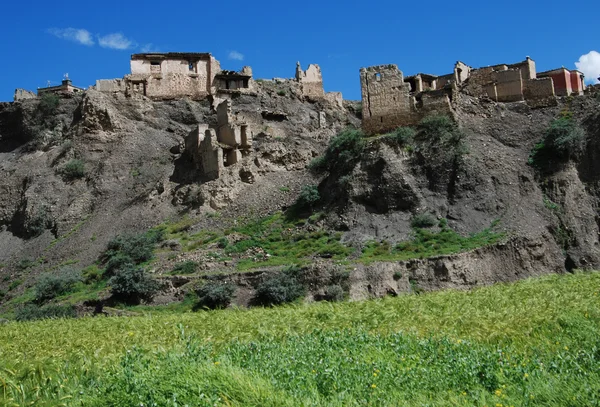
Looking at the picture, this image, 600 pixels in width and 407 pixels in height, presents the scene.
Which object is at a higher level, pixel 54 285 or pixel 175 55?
pixel 175 55

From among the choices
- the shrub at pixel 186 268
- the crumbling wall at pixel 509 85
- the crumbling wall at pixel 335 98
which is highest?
the crumbling wall at pixel 335 98

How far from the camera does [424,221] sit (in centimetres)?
2847

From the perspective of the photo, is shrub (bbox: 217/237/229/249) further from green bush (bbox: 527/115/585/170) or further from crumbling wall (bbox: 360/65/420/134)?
green bush (bbox: 527/115/585/170)

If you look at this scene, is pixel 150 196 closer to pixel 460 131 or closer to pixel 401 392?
pixel 460 131

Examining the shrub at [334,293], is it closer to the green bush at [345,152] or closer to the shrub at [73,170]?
the green bush at [345,152]

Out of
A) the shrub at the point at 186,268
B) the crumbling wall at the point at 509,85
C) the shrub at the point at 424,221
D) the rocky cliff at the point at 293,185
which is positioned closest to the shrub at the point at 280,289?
the rocky cliff at the point at 293,185

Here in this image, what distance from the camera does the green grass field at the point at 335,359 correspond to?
9.07 meters

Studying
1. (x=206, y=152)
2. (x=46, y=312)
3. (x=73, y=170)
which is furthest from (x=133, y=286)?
(x=73, y=170)

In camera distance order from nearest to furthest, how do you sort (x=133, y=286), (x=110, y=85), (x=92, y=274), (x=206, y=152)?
(x=133, y=286) → (x=92, y=274) → (x=206, y=152) → (x=110, y=85)

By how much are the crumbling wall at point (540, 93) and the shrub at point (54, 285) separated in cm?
2485

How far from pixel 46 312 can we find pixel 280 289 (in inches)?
384

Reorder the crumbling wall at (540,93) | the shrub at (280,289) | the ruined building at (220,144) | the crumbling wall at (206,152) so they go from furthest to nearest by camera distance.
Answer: the ruined building at (220,144)
the crumbling wall at (206,152)
the crumbling wall at (540,93)
the shrub at (280,289)

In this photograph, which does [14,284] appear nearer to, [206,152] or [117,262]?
[117,262]

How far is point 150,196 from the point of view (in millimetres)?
39031
